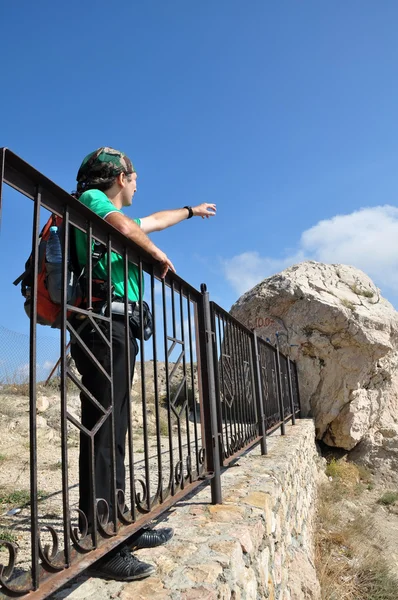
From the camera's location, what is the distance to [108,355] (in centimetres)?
173

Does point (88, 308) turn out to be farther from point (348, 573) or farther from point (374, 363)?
point (374, 363)

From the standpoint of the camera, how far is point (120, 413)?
192 cm

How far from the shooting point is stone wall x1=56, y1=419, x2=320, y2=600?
168cm

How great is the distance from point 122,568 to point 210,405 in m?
1.19

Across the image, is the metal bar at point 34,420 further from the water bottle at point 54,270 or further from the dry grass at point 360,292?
the dry grass at point 360,292

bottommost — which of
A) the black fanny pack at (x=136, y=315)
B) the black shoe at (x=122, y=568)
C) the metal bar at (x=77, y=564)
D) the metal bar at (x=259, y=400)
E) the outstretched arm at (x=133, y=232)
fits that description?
the black shoe at (x=122, y=568)

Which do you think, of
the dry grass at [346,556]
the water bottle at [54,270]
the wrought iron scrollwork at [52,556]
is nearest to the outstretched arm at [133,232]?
the water bottle at [54,270]

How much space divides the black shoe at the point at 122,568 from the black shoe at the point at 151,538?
26 centimetres

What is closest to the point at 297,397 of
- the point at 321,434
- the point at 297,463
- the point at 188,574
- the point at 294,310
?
the point at 321,434

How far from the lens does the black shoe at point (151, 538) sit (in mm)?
2047

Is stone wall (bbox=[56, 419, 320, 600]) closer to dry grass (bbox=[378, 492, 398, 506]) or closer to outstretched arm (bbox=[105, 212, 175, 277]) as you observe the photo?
outstretched arm (bbox=[105, 212, 175, 277])

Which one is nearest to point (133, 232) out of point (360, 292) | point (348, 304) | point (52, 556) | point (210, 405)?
point (52, 556)

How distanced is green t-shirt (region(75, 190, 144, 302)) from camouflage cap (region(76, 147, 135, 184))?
0.17 m

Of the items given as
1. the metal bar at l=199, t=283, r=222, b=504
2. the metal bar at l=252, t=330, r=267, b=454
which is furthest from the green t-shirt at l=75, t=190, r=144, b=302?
the metal bar at l=252, t=330, r=267, b=454
